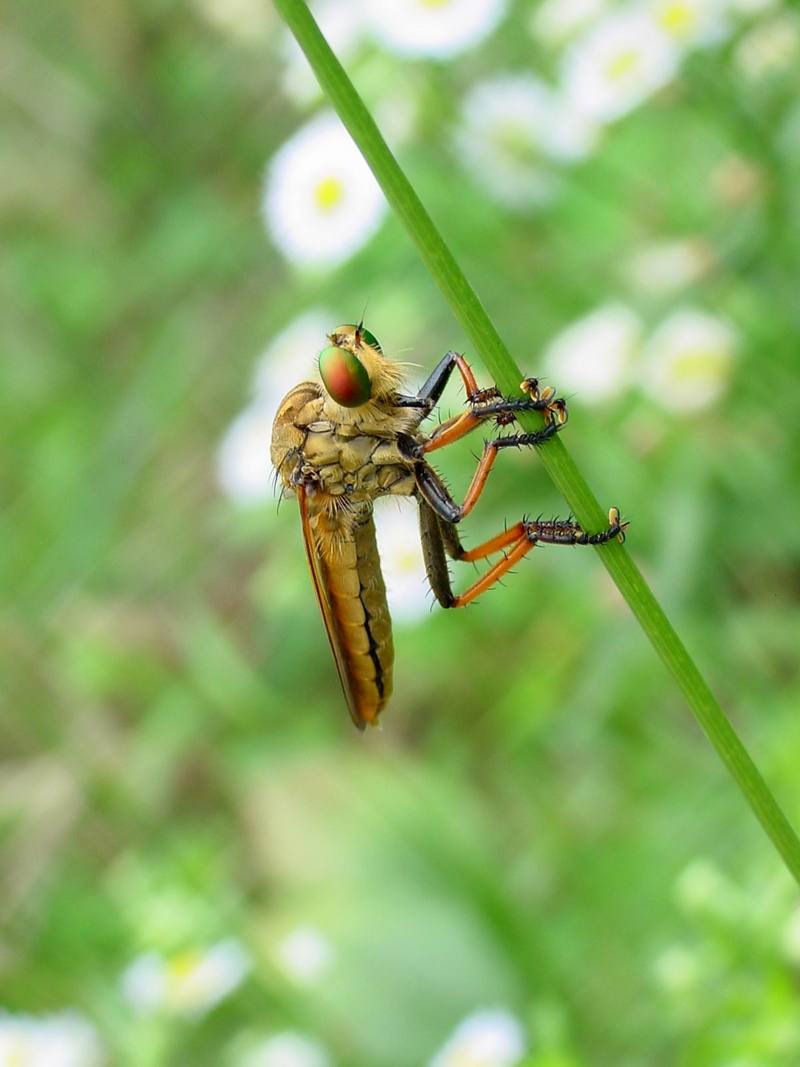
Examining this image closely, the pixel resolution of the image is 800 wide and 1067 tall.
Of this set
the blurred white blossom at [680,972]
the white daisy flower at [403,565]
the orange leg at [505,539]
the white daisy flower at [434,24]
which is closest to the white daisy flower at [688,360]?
the white daisy flower at [403,565]

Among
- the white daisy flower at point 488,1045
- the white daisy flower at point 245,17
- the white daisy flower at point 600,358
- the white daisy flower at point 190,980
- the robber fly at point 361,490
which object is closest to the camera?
the robber fly at point 361,490

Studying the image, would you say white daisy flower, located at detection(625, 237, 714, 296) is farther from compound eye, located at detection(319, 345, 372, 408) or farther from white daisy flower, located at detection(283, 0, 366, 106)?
compound eye, located at detection(319, 345, 372, 408)

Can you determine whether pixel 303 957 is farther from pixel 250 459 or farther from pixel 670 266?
pixel 670 266

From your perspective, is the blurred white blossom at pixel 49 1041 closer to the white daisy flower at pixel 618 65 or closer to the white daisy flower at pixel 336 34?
the white daisy flower at pixel 336 34

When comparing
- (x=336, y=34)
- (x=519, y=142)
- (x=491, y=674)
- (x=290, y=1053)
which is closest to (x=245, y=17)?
(x=336, y=34)

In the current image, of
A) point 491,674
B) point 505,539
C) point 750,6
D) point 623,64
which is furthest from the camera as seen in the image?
point 491,674

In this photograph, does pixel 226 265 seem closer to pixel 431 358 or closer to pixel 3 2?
pixel 431 358
